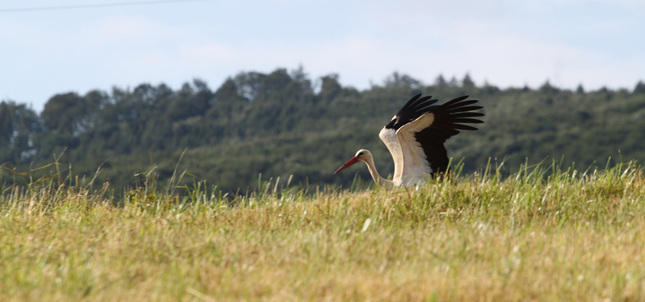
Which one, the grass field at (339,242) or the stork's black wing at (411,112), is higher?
the stork's black wing at (411,112)

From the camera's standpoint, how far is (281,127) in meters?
96.2

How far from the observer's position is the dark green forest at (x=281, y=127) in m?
73.2

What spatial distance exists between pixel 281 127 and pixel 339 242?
91.0 metres

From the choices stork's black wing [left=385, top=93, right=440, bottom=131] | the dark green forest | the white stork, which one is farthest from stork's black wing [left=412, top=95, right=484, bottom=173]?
the dark green forest

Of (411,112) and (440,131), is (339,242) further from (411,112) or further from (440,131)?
(411,112)

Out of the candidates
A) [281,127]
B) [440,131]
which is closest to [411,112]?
[440,131]

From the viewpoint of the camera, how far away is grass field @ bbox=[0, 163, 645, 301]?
441cm

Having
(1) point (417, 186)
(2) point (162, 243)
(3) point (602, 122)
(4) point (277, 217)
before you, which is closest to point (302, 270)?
(2) point (162, 243)

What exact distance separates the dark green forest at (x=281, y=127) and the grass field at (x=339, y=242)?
53295 mm

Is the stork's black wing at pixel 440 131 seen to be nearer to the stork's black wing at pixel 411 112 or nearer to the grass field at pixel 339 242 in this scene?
the stork's black wing at pixel 411 112

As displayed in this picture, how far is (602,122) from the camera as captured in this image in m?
79.2

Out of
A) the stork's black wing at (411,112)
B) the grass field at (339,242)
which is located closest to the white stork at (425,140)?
the stork's black wing at (411,112)

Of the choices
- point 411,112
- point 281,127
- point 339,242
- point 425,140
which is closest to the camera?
point 339,242

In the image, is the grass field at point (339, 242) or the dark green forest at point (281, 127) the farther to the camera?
the dark green forest at point (281, 127)
